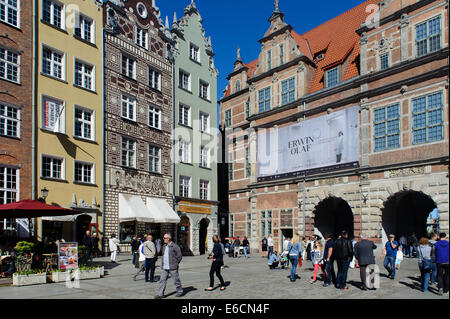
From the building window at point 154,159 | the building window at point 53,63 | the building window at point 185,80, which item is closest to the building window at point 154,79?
the building window at point 185,80

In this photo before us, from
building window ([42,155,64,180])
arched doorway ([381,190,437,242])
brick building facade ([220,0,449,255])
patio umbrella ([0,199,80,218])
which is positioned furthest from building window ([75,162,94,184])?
arched doorway ([381,190,437,242])

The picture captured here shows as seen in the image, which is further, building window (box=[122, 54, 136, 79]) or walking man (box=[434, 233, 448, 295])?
building window (box=[122, 54, 136, 79])

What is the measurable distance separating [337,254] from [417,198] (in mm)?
20008

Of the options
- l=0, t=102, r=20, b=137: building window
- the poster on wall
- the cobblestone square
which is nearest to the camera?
the cobblestone square

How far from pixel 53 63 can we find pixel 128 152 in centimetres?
755

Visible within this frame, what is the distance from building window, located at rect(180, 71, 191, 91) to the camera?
3566 cm

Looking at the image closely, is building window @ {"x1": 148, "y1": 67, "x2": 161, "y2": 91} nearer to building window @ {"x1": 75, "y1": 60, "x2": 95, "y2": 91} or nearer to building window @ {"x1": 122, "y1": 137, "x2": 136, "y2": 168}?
building window @ {"x1": 122, "y1": 137, "x2": 136, "y2": 168}

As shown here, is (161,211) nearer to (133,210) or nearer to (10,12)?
(133,210)

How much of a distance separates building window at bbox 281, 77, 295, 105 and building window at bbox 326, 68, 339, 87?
3036 mm

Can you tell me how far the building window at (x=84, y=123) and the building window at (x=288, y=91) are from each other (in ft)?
49.6

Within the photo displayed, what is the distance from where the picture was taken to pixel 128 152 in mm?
29844

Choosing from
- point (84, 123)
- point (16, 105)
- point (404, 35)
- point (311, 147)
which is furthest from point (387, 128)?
point (16, 105)

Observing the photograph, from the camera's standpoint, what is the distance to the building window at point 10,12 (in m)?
22.8

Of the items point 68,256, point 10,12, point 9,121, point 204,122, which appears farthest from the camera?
point 204,122
